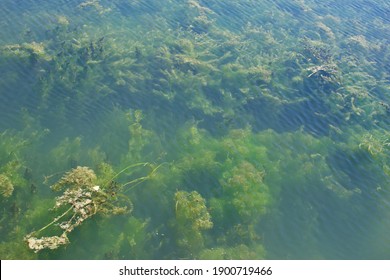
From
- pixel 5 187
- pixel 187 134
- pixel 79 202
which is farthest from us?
pixel 187 134

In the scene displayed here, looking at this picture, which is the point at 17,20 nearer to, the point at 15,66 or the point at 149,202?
the point at 15,66

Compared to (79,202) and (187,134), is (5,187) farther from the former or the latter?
(187,134)

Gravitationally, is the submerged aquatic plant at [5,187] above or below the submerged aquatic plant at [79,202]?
below

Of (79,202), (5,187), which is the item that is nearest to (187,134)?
(79,202)

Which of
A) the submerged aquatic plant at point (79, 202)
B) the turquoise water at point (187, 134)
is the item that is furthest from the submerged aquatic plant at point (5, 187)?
the submerged aquatic plant at point (79, 202)

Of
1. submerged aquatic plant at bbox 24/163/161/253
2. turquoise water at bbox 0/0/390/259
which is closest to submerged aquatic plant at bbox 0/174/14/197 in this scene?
turquoise water at bbox 0/0/390/259

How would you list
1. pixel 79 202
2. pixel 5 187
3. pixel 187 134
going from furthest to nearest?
pixel 187 134, pixel 5 187, pixel 79 202

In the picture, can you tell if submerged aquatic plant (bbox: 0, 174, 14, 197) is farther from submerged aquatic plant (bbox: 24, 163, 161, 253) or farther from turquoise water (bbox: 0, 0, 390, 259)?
submerged aquatic plant (bbox: 24, 163, 161, 253)

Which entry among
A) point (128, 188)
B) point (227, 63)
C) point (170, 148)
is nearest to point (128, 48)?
point (227, 63)

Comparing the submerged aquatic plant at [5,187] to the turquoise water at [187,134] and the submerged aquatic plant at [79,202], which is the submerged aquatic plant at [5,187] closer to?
the turquoise water at [187,134]
